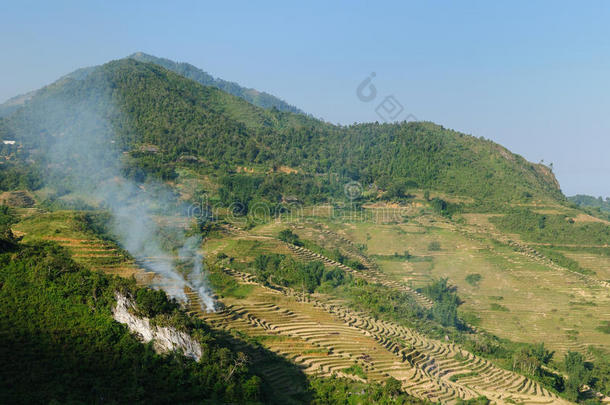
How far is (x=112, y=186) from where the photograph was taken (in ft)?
155

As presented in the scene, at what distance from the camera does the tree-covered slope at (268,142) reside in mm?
67438

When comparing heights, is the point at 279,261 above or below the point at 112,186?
below

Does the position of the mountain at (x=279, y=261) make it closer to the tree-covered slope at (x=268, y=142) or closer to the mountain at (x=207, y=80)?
the tree-covered slope at (x=268, y=142)

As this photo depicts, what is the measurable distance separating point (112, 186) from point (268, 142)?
1370 inches

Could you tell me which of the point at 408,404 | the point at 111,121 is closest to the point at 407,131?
the point at 111,121

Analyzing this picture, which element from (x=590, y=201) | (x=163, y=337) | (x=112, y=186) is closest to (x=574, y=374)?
(x=163, y=337)

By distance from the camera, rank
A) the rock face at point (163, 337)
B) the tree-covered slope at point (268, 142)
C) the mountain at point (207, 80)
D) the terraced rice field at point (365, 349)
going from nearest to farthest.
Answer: the rock face at point (163, 337) < the terraced rice field at point (365, 349) < the tree-covered slope at point (268, 142) < the mountain at point (207, 80)

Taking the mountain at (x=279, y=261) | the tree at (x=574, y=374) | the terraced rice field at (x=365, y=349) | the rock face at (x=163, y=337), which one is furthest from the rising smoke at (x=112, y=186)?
the tree at (x=574, y=374)

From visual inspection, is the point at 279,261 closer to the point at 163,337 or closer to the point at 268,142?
the point at 163,337

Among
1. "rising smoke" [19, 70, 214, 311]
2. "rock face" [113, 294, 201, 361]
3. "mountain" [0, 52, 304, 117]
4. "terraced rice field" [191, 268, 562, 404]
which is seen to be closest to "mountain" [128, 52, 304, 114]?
"mountain" [0, 52, 304, 117]

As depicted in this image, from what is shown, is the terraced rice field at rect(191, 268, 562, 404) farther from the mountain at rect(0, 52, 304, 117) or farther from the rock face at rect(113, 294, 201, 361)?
the mountain at rect(0, 52, 304, 117)

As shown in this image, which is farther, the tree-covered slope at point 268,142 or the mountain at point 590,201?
the mountain at point 590,201

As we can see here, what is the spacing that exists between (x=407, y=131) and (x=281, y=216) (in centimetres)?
3728

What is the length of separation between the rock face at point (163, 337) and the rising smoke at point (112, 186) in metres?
5.99
